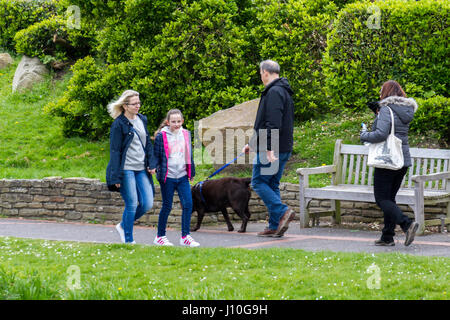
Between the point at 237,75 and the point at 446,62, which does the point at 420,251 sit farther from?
the point at 237,75

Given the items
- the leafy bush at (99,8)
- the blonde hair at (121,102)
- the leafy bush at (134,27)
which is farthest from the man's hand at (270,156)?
the leafy bush at (99,8)

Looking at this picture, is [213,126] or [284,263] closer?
[284,263]

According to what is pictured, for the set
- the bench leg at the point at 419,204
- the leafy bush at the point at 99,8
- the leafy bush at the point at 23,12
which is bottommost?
the bench leg at the point at 419,204

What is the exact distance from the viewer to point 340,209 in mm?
10195

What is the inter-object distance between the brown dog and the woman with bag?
2.31 metres

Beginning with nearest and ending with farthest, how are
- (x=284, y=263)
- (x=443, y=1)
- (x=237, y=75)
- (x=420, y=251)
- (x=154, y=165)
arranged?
(x=284, y=263)
(x=420, y=251)
(x=154, y=165)
(x=443, y=1)
(x=237, y=75)

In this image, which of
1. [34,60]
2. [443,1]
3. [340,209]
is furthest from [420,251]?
[34,60]

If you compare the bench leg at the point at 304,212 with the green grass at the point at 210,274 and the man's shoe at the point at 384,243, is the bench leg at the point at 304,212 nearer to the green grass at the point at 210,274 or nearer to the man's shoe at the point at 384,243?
the man's shoe at the point at 384,243

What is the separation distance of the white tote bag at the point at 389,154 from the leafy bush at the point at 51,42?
11262 mm

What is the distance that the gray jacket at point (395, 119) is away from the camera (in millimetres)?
7914

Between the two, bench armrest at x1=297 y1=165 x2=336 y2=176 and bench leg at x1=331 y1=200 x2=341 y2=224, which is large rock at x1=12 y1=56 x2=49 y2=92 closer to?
bench armrest at x1=297 y1=165 x2=336 y2=176

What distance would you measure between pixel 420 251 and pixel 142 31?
8.26 meters

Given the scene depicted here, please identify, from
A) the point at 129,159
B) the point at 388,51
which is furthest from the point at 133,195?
the point at 388,51

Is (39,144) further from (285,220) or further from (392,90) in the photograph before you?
(392,90)
